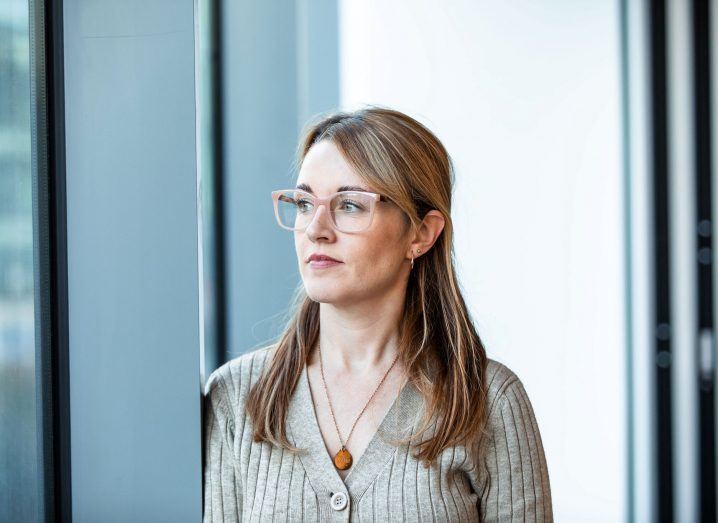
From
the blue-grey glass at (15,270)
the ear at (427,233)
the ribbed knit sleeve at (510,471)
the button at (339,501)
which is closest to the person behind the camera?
the blue-grey glass at (15,270)

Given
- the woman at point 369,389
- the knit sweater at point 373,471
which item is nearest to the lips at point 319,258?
the woman at point 369,389

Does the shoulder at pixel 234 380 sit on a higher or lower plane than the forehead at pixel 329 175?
lower

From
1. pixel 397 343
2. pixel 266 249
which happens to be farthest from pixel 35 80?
pixel 266 249

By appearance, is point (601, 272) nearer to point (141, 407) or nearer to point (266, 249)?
point (266, 249)

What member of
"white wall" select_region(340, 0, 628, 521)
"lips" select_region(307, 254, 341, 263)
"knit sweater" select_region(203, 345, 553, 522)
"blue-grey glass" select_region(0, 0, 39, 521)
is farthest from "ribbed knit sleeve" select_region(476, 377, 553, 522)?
"white wall" select_region(340, 0, 628, 521)

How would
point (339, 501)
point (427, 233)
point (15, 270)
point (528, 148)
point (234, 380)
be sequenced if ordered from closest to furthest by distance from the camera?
point (15, 270) → point (339, 501) → point (234, 380) → point (427, 233) → point (528, 148)

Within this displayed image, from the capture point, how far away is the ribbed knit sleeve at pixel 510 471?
1.48m

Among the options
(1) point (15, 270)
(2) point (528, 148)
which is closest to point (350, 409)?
(1) point (15, 270)

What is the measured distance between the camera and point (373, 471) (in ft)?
4.65

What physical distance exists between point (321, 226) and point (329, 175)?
0.11 m

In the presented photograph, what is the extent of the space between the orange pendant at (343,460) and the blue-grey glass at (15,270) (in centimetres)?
52

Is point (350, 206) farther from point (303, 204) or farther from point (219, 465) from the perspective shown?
point (219, 465)

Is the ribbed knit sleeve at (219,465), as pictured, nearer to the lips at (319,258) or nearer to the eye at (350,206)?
the lips at (319,258)

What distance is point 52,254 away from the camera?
3.75 ft
